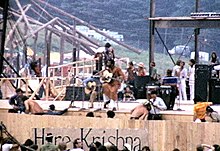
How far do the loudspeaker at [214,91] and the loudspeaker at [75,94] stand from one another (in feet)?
12.7

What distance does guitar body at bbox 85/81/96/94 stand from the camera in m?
29.2

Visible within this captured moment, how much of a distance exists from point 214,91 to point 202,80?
688 mm

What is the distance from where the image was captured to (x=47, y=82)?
31.6m

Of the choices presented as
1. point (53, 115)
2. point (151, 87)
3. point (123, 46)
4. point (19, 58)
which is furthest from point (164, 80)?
point (123, 46)

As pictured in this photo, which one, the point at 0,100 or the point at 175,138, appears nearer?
the point at 175,138

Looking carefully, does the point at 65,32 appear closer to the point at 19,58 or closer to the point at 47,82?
→ the point at 19,58

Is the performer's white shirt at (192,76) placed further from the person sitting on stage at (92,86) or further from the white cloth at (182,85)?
the person sitting on stage at (92,86)

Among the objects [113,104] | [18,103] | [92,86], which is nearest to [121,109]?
[113,104]

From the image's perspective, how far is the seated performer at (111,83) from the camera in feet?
90.5

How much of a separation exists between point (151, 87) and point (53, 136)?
4983 mm

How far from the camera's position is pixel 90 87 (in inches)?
1155

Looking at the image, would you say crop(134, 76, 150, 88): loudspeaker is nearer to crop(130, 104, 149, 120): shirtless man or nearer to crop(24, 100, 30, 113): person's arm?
crop(24, 100, 30, 113): person's arm

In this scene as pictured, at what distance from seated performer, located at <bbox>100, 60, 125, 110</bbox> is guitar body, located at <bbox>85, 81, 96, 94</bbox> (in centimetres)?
111

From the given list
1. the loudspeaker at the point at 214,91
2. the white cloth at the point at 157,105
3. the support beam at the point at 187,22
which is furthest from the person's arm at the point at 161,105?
the support beam at the point at 187,22
